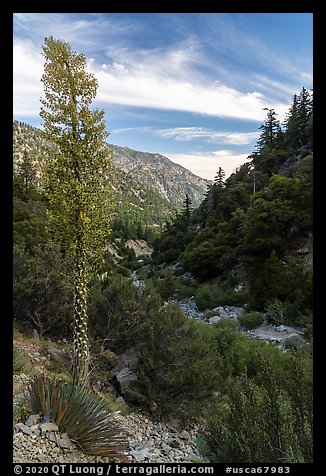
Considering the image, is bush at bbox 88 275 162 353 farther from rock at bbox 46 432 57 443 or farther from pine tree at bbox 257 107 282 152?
pine tree at bbox 257 107 282 152

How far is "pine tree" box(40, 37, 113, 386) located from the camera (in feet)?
13.6

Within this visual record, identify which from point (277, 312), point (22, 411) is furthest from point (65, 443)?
point (277, 312)

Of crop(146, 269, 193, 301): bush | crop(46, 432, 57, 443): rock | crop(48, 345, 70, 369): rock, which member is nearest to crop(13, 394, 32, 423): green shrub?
crop(46, 432, 57, 443): rock

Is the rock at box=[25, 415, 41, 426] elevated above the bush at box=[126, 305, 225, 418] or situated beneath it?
elevated above

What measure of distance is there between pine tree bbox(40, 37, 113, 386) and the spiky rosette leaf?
64 cm

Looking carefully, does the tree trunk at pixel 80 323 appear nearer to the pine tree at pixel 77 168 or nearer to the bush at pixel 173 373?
the pine tree at pixel 77 168

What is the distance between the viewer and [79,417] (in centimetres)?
362

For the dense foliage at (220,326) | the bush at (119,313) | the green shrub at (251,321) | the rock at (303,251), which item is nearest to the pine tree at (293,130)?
the dense foliage at (220,326)

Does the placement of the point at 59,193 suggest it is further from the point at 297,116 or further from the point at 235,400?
the point at 297,116

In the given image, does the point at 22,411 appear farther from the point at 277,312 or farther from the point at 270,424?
the point at 277,312

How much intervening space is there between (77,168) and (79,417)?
2.90 meters

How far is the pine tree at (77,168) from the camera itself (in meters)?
4.16
